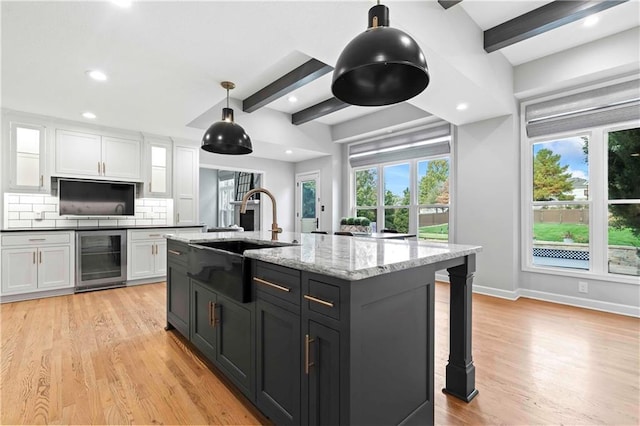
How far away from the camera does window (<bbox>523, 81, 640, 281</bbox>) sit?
3.51 metres

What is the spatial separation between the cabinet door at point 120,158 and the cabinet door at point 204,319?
135 inches

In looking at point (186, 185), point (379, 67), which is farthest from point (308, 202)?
point (379, 67)

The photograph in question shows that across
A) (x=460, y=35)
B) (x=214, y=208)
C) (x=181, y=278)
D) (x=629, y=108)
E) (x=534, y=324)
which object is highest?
(x=460, y=35)

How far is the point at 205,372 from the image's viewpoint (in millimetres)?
2150

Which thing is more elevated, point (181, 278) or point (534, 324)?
point (181, 278)

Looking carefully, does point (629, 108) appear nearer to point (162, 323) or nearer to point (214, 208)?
point (162, 323)

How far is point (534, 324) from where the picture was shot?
3.13 metres

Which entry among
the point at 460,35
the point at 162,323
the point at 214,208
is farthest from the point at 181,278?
the point at 214,208

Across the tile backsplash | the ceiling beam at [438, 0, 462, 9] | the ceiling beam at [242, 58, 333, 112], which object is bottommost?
the tile backsplash

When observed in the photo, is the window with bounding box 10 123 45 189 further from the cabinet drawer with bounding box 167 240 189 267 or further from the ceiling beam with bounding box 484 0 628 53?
the ceiling beam with bounding box 484 0 628 53

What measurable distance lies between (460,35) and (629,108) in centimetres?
228

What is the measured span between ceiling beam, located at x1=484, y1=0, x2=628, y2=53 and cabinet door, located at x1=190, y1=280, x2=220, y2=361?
3737 millimetres

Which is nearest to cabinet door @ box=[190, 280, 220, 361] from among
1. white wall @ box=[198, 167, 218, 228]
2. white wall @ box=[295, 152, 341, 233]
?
white wall @ box=[295, 152, 341, 233]

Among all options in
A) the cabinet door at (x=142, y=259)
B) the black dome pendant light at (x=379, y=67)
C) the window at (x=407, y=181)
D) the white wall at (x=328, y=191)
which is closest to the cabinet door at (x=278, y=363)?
the black dome pendant light at (x=379, y=67)
